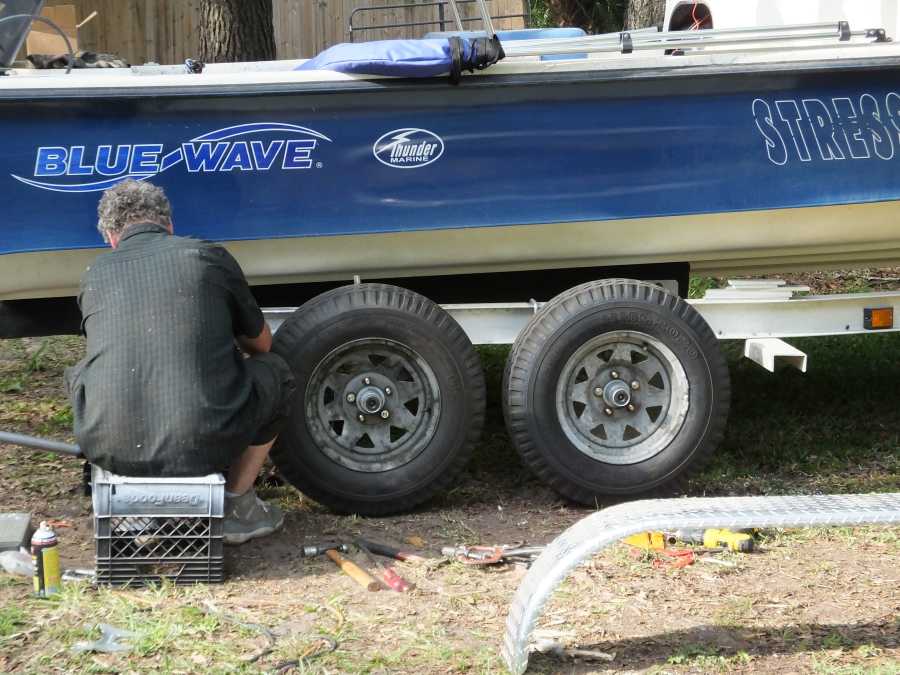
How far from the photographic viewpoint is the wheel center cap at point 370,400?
4.58 m

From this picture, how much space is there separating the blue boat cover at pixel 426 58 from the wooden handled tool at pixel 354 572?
1785 millimetres

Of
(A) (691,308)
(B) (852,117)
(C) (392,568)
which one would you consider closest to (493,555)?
(C) (392,568)

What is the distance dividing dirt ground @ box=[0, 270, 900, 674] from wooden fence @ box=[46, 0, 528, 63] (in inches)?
314

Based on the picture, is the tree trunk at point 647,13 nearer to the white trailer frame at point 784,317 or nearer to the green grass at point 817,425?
the green grass at point 817,425

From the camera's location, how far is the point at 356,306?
177 inches

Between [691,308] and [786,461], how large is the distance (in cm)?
110

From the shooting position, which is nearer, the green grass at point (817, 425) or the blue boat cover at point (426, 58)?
the blue boat cover at point (426, 58)

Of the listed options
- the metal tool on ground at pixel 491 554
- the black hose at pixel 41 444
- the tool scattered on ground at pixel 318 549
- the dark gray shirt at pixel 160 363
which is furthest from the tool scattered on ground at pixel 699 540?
the black hose at pixel 41 444

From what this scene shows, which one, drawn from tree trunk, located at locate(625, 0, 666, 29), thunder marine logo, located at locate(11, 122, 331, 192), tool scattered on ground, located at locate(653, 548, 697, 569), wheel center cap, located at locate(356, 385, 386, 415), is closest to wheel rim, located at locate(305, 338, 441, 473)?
wheel center cap, located at locate(356, 385, 386, 415)

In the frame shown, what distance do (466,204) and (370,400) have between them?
0.86m

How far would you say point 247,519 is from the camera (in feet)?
14.1

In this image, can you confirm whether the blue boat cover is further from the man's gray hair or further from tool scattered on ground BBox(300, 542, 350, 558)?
tool scattered on ground BBox(300, 542, 350, 558)

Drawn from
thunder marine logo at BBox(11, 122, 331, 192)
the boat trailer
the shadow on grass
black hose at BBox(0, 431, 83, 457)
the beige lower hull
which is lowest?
the shadow on grass

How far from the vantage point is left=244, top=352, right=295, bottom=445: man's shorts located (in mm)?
4098
